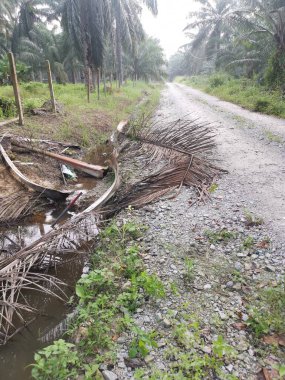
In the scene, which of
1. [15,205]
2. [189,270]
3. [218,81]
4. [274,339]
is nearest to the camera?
[274,339]

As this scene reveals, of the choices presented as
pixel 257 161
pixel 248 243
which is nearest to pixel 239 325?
pixel 248 243

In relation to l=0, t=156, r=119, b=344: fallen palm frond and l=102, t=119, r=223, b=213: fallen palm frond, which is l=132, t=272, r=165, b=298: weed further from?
l=102, t=119, r=223, b=213: fallen palm frond

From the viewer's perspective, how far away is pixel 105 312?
2.62 metres

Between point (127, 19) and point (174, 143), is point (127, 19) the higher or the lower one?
the higher one

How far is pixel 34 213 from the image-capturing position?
465 centimetres

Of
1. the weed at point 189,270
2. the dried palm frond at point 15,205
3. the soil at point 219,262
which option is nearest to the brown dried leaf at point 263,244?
the soil at point 219,262

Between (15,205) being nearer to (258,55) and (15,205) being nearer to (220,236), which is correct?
(220,236)

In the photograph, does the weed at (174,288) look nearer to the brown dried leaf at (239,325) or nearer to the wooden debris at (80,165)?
the brown dried leaf at (239,325)

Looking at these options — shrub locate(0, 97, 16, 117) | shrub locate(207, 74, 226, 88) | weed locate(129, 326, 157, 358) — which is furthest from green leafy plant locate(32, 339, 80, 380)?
shrub locate(207, 74, 226, 88)

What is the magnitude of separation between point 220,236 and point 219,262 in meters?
0.50

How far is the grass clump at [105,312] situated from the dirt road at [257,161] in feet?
6.07

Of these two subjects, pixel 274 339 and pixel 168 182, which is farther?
pixel 168 182

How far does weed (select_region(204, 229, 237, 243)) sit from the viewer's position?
11.7ft

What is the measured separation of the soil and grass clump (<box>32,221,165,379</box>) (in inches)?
3.8
